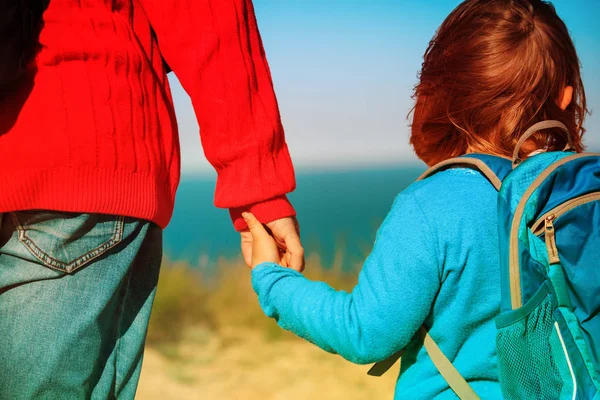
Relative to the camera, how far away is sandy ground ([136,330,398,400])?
2436 mm

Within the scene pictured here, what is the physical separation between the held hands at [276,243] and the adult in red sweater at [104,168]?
0.08 ft

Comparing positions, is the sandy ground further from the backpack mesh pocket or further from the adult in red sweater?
the backpack mesh pocket

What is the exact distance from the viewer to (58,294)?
37.8 inches

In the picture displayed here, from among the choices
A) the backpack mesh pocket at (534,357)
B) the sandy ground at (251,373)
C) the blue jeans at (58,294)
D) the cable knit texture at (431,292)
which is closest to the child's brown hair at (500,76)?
the cable knit texture at (431,292)

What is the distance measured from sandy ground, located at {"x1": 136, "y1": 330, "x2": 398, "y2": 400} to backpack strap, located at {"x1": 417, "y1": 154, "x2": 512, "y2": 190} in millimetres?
1569

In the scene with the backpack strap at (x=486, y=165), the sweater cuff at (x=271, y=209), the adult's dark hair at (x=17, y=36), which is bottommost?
the sweater cuff at (x=271, y=209)

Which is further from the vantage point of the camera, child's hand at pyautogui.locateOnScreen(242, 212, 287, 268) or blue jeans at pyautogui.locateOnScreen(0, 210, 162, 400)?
child's hand at pyautogui.locateOnScreen(242, 212, 287, 268)

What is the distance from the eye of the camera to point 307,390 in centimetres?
244

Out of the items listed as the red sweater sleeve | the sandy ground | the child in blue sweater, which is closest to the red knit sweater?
the red sweater sleeve

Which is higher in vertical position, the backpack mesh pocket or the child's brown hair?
the child's brown hair

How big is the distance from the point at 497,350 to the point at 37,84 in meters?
0.85

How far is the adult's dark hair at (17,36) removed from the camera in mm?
900

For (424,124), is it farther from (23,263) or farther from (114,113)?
(23,263)

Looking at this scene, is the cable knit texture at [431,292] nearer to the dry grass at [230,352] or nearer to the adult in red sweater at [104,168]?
the adult in red sweater at [104,168]
